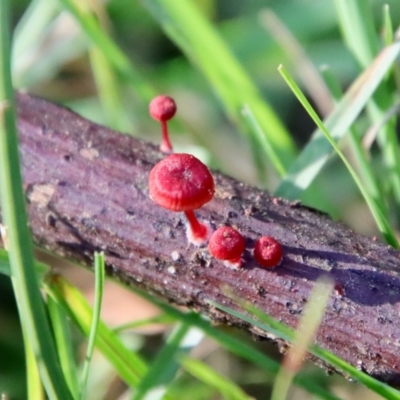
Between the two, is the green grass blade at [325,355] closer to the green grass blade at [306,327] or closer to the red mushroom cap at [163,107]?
the green grass blade at [306,327]

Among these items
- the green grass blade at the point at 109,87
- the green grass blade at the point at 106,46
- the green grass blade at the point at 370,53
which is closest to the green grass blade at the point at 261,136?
the green grass blade at the point at 370,53

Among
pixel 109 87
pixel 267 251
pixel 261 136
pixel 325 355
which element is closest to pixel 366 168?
pixel 261 136

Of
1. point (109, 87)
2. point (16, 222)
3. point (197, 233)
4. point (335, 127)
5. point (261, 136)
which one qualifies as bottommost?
point (16, 222)

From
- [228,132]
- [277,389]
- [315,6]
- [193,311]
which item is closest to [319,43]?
[315,6]

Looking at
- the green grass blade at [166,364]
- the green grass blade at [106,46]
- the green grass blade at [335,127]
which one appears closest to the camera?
the green grass blade at [166,364]

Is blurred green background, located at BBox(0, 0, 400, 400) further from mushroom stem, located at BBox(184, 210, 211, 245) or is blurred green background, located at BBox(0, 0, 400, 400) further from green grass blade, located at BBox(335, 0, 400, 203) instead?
mushroom stem, located at BBox(184, 210, 211, 245)

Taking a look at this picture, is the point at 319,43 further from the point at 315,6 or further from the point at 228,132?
the point at 228,132

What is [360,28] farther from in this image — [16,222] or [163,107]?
[16,222]
